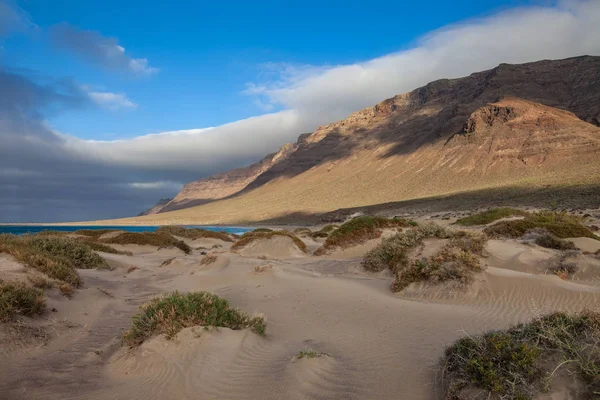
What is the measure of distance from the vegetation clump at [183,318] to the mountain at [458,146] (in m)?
61.3

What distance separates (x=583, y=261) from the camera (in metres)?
11.5

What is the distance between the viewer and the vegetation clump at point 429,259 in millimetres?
9703

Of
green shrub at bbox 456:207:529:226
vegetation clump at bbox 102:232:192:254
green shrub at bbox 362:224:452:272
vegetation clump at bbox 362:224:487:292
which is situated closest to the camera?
vegetation clump at bbox 362:224:487:292

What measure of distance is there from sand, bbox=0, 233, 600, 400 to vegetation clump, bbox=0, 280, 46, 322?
223 mm

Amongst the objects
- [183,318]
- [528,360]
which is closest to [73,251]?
[183,318]

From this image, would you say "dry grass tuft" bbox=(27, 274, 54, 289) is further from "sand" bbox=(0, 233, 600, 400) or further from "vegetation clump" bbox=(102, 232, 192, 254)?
"vegetation clump" bbox=(102, 232, 192, 254)

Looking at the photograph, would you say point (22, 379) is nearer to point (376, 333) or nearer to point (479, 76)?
point (376, 333)

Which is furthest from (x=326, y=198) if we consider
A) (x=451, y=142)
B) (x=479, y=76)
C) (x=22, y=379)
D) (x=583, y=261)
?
(x=22, y=379)

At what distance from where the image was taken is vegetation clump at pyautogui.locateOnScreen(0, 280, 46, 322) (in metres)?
6.06

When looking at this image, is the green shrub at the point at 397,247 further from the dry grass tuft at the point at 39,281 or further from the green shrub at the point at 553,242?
the dry grass tuft at the point at 39,281

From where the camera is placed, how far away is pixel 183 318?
19.3ft

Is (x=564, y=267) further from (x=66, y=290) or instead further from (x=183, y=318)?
(x=66, y=290)

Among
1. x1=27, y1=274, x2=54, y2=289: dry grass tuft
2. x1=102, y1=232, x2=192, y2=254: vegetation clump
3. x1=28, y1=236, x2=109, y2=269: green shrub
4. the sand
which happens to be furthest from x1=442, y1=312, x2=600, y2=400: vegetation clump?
x1=102, y1=232, x2=192, y2=254: vegetation clump

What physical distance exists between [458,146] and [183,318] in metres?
96.4
